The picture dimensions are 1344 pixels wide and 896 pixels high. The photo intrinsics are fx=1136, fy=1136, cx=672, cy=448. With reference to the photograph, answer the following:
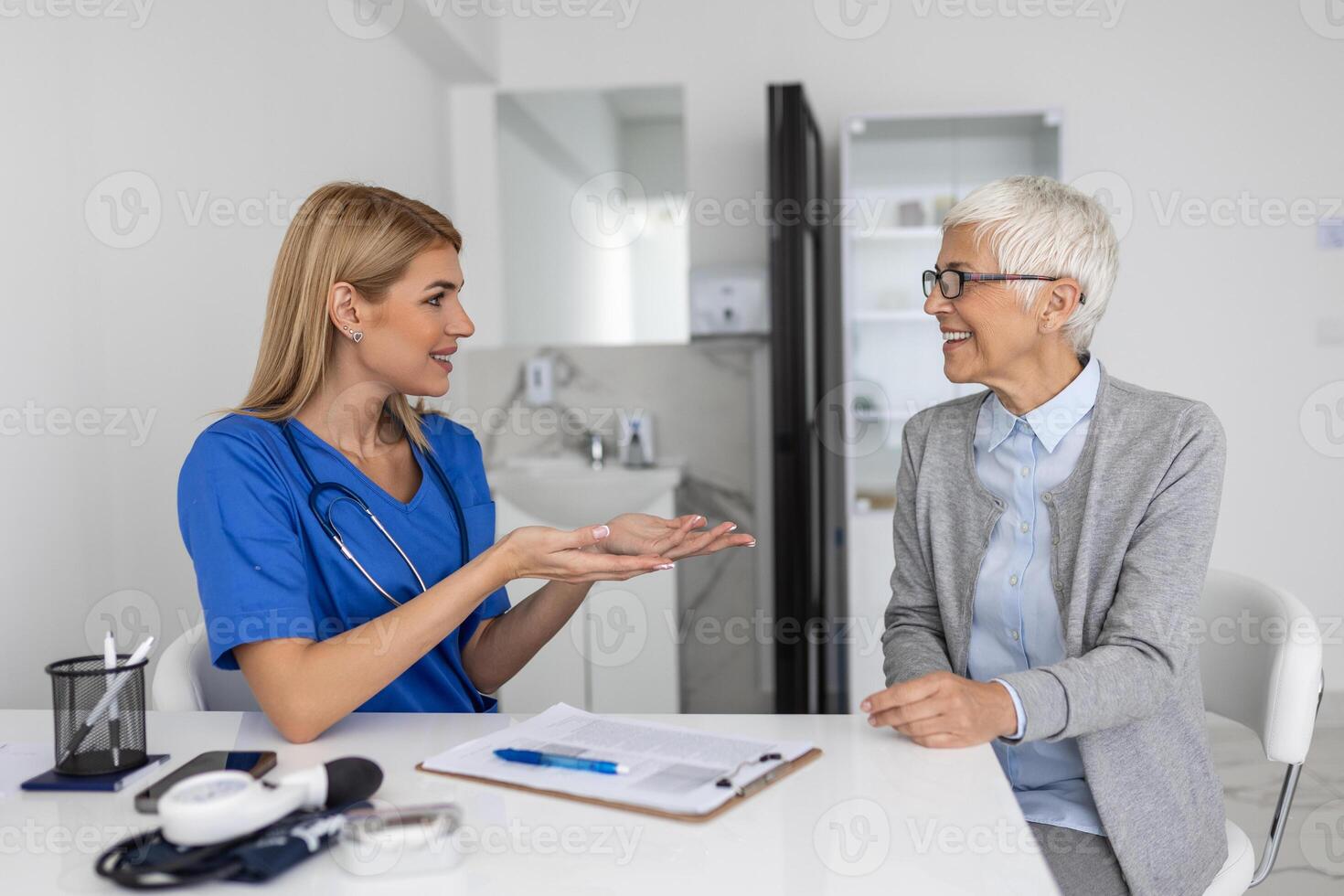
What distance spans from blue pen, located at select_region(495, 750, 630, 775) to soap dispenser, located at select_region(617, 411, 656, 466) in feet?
8.81

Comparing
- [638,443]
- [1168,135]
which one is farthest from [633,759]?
[1168,135]

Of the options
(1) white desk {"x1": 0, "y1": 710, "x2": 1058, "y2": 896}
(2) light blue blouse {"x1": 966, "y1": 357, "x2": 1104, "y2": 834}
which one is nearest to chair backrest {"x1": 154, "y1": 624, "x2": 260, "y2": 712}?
(1) white desk {"x1": 0, "y1": 710, "x2": 1058, "y2": 896}

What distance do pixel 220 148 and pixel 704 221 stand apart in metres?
1.89

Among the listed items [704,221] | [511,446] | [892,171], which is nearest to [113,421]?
[511,446]

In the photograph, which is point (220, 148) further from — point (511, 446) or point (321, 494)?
point (511, 446)

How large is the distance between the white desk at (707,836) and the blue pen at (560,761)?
0.21 feet

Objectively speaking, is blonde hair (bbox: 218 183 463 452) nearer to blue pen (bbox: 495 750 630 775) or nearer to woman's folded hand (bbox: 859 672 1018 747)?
blue pen (bbox: 495 750 630 775)

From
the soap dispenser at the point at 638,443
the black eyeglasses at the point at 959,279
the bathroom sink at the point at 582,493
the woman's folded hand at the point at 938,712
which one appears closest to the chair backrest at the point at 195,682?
the woman's folded hand at the point at 938,712

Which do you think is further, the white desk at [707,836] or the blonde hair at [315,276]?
the blonde hair at [315,276]

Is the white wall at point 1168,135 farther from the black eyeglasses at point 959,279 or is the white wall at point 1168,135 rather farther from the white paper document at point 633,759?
the white paper document at point 633,759

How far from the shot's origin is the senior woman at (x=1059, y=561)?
1379 millimetres

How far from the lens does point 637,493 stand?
3611mm

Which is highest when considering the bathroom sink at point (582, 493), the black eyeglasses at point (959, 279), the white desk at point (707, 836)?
the black eyeglasses at point (959, 279)

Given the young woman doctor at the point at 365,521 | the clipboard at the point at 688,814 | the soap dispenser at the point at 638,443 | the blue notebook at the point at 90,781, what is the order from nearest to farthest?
1. the clipboard at the point at 688,814
2. the blue notebook at the point at 90,781
3. the young woman doctor at the point at 365,521
4. the soap dispenser at the point at 638,443
